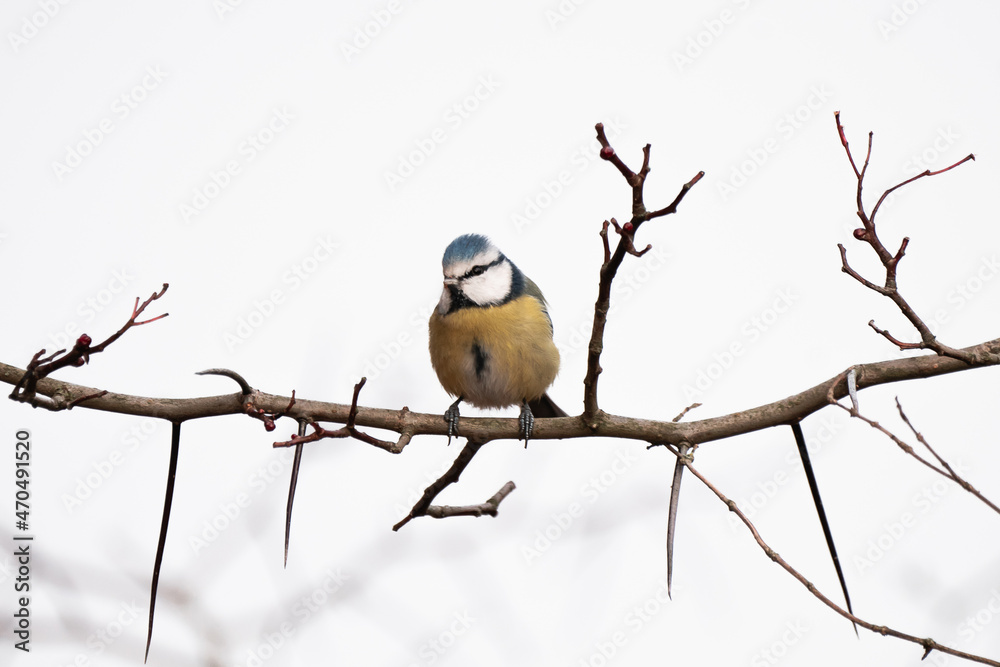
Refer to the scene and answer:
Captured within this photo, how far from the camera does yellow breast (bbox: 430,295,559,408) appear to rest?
13.4 feet

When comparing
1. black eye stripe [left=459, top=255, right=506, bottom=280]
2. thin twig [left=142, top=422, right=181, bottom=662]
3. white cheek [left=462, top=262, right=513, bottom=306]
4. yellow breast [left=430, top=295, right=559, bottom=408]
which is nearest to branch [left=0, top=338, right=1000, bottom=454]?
thin twig [left=142, top=422, right=181, bottom=662]

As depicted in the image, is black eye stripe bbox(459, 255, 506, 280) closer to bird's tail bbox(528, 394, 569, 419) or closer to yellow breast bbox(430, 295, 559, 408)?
yellow breast bbox(430, 295, 559, 408)

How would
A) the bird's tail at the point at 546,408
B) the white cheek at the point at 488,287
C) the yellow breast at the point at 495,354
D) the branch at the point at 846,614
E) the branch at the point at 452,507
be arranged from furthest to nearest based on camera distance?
the bird's tail at the point at 546,408 → the white cheek at the point at 488,287 → the yellow breast at the point at 495,354 → the branch at the point at 452,507 → the branch at the point at 846,614

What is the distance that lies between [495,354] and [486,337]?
9cm

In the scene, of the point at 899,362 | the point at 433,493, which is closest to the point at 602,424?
the point at 433,493

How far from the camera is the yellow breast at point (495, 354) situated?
4094 millimetres

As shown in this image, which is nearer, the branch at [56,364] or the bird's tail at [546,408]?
the branch at [56,364]

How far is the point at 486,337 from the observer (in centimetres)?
409

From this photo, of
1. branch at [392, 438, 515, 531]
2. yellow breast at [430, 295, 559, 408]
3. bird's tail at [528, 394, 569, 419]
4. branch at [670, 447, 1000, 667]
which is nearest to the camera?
branch at [670, 447, 1000, 667]

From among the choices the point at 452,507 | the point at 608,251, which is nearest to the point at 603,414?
the point at 452,507

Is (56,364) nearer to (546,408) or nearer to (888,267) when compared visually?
(888,267)

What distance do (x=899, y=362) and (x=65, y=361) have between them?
6.50 feet

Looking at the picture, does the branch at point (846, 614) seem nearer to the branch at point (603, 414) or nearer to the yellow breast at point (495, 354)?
the branch at point (603, 414)

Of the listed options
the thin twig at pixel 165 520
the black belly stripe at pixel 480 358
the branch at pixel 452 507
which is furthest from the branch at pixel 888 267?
the black belly stripe at pixel 480 358
